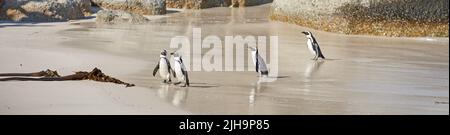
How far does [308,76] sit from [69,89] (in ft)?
9.28

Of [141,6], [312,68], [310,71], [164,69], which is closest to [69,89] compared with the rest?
[164,69]

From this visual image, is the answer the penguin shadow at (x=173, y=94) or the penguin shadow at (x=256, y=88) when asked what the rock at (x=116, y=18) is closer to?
the penguin shadow at (x=256, y=88)

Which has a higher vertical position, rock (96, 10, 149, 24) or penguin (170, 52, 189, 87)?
penguin (170, 52, 189, 87)

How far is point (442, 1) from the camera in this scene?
14852 mm

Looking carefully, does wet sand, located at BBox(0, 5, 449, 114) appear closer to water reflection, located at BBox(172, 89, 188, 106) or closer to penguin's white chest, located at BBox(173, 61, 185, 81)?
water reflection, located at BBox(172, 89, 188, 106)

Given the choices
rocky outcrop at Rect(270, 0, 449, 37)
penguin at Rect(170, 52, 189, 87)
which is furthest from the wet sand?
rocky outcrop at Rect(270, 0, 449, 37)

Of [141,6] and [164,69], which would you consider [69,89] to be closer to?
[164,69]

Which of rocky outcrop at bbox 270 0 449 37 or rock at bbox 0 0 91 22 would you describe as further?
rock at bbox 0 0 91 22

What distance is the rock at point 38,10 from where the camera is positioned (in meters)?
16.2

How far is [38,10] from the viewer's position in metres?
16.4

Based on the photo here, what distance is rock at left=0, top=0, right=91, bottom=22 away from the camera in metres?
16.2

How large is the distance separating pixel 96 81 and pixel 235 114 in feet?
5.40
